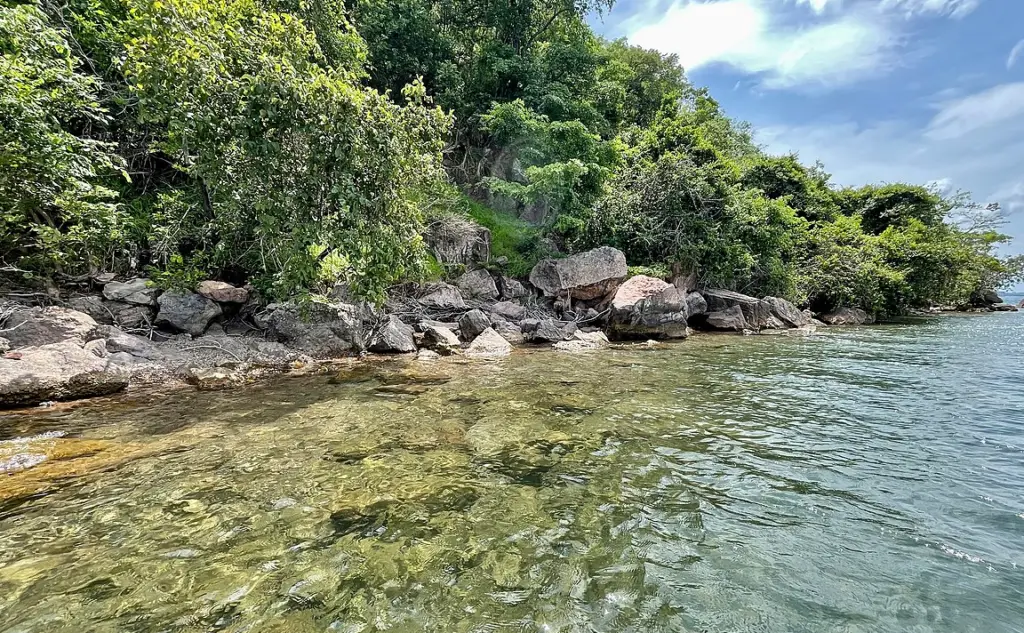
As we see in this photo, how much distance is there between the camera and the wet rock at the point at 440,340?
1368cm

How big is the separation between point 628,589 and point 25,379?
10079mm

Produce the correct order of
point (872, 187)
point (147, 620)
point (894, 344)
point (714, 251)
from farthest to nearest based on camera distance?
point (872, 187) < point (714, 251) < point (894, 344) < point (147, 620)

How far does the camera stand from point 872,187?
115ft

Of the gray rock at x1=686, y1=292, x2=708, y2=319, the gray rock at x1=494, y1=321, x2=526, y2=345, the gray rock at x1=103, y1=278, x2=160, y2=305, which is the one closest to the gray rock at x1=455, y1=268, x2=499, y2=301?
the gray rock at x1=494, y1=321, x2=526, y2=345

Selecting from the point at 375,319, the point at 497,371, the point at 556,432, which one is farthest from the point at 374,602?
the point at 375,319

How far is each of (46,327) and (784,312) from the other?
2684 cm

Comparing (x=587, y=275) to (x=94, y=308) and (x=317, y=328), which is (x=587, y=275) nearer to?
(x=317, y=328)

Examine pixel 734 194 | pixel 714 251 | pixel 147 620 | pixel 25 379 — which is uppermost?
pixel 734 194

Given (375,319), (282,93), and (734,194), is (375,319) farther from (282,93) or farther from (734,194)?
(734,194)

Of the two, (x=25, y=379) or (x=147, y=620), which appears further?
(x=25, y=379)

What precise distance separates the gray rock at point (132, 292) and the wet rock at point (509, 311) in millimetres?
10727

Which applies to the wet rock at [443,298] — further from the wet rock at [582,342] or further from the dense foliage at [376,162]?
the wet rock at [582,342]

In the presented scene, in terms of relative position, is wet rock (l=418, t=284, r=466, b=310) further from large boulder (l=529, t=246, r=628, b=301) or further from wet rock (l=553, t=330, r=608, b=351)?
wet rock (l=553, t=330, r=608, b=351)

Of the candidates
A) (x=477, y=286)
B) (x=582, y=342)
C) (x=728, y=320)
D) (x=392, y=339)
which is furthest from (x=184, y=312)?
(x=728, y=320)
